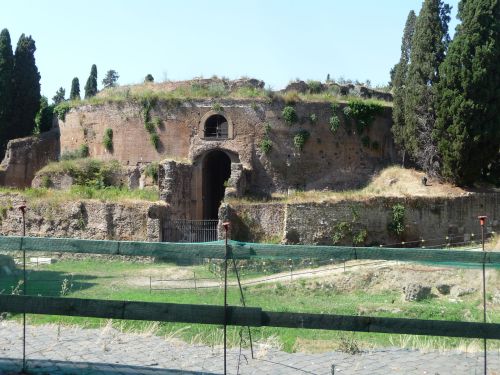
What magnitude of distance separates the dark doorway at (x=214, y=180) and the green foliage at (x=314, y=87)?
558cm

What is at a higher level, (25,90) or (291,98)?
(25,90)

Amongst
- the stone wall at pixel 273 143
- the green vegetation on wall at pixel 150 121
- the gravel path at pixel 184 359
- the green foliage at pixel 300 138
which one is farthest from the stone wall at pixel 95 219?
the gravel path at pixel 184 359

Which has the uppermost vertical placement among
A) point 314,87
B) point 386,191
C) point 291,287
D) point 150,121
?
point 314,87

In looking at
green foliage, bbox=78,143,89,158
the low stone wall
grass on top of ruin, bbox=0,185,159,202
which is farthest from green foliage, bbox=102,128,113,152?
the low stone wall

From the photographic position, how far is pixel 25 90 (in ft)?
119

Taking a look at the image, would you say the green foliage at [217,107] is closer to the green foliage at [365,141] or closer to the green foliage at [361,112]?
the green foliage at [361,112]

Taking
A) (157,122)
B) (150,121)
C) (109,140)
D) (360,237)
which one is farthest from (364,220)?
(109,140)

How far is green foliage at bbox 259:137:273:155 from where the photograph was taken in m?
28.3

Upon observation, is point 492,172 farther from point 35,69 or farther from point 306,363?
point 35,69

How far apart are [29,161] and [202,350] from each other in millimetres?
28621

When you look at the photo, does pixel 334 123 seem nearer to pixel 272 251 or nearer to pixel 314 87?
pixel 314 87

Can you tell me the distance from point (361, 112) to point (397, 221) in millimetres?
7515

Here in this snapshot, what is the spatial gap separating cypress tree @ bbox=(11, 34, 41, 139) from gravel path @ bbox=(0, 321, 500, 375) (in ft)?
102

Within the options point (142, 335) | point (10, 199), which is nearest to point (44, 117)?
point (10, 199)
